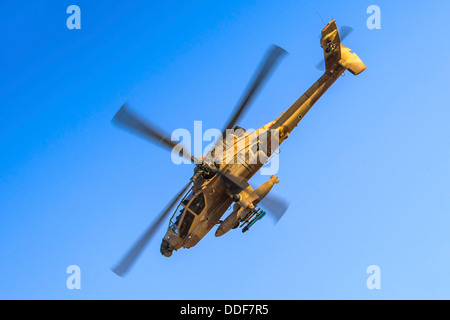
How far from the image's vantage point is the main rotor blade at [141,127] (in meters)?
22.4

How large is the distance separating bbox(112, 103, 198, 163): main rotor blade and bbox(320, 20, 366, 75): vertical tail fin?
25.3 feet

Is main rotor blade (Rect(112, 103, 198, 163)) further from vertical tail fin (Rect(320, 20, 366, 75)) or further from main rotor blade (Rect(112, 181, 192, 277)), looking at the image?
vertical tail fin (Rect(320, 20, 366, 75))

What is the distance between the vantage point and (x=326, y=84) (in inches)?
1016

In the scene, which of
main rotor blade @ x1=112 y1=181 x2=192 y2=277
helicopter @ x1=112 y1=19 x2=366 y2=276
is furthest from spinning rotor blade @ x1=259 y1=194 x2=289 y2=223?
main rotor blade @ x1=112 y1=181 x2=192 y2=277

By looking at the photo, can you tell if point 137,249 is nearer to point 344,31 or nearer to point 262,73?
point 262,73

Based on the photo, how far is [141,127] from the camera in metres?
22.7

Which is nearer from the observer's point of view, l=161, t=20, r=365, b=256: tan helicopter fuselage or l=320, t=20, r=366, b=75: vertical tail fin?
l=161, t=20, r=365, b=256: tan helicopter fuselage

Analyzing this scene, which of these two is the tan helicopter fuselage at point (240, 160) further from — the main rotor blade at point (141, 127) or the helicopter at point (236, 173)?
the main rotor blade at point (141, 127)

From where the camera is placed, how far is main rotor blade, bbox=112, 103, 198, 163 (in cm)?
2244

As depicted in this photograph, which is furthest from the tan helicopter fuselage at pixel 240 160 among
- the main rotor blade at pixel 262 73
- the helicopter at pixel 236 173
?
the main rotor blade at pixel 262 73

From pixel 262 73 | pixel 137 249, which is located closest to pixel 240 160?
pixel 262 73

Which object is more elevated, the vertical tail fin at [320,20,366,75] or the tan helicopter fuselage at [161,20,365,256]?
the vertical tail fin at [320,20,366,75]

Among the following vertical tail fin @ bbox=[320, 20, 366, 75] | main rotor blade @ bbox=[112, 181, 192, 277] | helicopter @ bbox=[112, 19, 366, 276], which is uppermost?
vertical tail fin @ bbox=[320, 20, 366, 75]

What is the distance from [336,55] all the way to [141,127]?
8.88 meters
